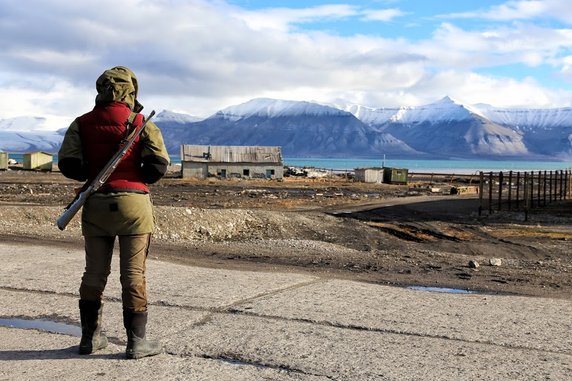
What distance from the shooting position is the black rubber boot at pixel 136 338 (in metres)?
5.06

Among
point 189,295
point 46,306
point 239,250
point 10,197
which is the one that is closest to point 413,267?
point 239,250

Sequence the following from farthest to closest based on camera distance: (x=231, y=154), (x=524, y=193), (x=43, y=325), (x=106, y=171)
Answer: (x=231, y=154), (x=524, y=193), (x=43, y=325), (x=106, y=171)

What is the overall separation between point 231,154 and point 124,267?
6947 cm

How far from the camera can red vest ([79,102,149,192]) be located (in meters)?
5.00

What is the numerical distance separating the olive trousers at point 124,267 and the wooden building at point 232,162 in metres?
65.6

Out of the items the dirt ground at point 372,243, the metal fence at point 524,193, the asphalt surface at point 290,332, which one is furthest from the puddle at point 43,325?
the metal fence at point 524,193

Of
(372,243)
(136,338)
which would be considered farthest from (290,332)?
(372,243)

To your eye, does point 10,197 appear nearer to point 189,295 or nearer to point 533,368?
point 189,295

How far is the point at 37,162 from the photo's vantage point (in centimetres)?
7931

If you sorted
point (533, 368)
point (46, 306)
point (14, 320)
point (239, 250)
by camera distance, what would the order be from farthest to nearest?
point (239, 250)
point (46, 306)
point (14, 320)
point (533, 368)

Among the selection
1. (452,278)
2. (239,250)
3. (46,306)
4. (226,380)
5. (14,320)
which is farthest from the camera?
(239,250)

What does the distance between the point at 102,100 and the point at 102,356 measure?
1805mm

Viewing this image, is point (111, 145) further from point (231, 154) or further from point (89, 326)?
point (231, 154)

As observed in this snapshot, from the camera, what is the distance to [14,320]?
6344 millimetres
